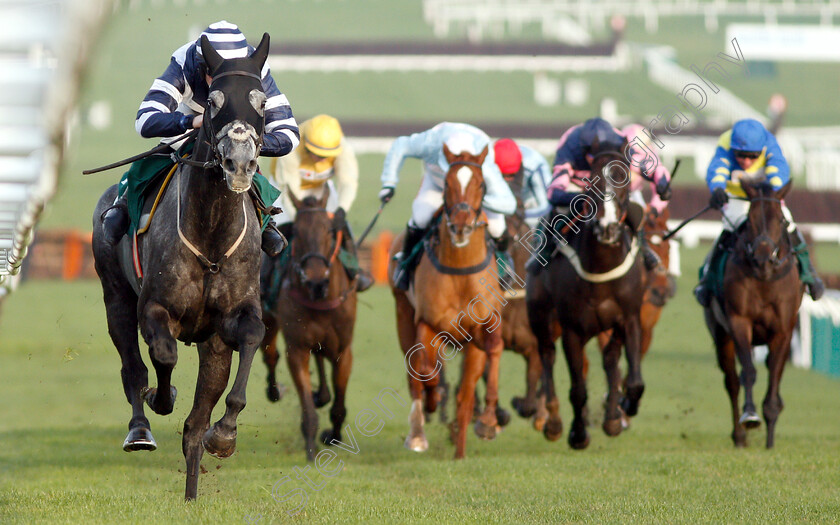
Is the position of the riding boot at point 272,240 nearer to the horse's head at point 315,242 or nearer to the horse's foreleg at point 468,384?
the horse's head at point 315,242

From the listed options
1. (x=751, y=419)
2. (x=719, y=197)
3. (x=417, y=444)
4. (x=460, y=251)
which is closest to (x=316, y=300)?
(x=460, y=251)

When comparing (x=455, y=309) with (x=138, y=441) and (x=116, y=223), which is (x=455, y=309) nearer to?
(x=116, y=223)

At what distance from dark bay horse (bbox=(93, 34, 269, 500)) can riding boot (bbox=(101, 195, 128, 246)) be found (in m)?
0.34

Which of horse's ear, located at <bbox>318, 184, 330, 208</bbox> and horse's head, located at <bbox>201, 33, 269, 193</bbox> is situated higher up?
horse's ear, located at <bbox>318, 184, 330, 208</bbox>

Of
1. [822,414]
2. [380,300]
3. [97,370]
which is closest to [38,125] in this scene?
[822,414]

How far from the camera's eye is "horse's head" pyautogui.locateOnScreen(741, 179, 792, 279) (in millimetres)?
8688

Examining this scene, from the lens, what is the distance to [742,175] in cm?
916

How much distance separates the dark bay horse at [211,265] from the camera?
17.0 feet

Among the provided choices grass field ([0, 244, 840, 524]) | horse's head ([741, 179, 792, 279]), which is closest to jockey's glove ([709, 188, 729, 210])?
horse's head ([741, 179, 792, 279])

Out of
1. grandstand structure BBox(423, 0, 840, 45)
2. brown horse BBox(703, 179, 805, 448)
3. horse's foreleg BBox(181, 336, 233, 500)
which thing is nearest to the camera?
horse's foreleg BBox(181, 336, 233, 500)

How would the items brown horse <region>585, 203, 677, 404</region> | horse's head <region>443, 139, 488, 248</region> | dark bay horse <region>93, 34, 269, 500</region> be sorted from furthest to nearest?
brown horse <region>585, 203, 677, 404</region>
horse's head <region>443, 139, 488, 248</region>
dark bay horse <region>93, 34, 269, 500</region>

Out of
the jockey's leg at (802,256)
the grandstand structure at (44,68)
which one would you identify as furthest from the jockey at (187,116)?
the jockey's leg at (802,256)

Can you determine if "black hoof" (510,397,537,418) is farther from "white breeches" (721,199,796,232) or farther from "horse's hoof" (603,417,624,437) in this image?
"white breeches" (721,199,796,232)

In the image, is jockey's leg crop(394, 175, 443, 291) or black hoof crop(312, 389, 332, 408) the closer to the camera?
jockey's leg crop(394, 175, 443, 291)
